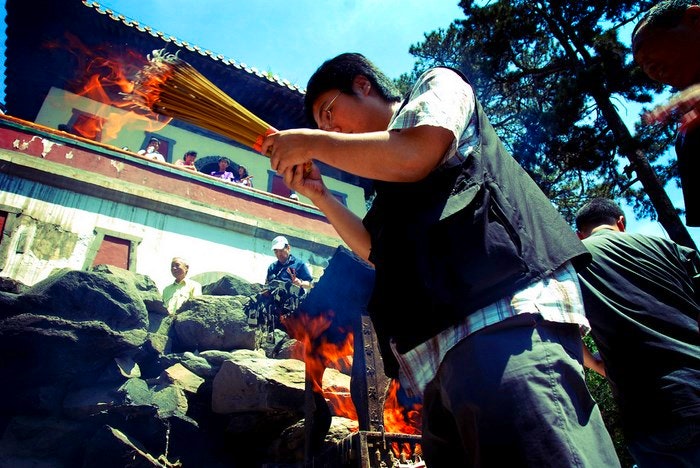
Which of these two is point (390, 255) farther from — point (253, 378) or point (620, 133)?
point (620, 133)

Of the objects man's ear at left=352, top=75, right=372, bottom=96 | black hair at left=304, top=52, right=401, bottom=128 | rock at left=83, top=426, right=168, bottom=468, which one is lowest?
rock at left=83, top=426, right=168, bottom=468

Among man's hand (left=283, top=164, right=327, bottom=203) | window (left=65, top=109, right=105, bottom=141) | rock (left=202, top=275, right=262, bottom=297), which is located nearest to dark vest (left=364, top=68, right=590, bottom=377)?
man's hand (left=283, top=164, right=327, bottom=203)

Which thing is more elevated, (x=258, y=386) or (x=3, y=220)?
(x=3, y=220)

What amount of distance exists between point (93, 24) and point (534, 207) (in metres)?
12.7

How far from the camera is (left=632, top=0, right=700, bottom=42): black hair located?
6.63 ft

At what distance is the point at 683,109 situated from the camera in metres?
1.71

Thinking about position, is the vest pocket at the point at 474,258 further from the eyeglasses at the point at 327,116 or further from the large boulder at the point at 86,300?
the large boulder at the point at 86,300

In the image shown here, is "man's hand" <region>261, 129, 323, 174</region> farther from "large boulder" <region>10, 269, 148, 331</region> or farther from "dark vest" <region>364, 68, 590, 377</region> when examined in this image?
"large boulder" <region>10, 269, 148, 331</region>

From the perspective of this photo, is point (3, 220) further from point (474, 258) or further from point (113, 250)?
point (474, 258)

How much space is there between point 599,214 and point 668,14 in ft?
4.08

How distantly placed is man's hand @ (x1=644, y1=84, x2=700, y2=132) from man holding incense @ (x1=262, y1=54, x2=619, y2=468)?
2.02 feet

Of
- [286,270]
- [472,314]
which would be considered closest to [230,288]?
[286,270]

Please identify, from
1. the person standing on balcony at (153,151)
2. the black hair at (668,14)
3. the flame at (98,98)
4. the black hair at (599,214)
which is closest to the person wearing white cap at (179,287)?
the person standing on balcony at (153,151)

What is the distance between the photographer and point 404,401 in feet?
16.4
